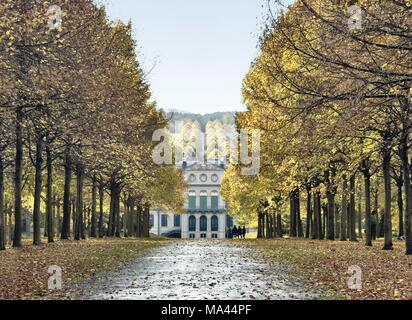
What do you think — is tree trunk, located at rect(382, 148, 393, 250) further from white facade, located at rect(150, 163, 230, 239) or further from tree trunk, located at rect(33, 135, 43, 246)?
white facade, located at rect(150, 163, 230, 239)

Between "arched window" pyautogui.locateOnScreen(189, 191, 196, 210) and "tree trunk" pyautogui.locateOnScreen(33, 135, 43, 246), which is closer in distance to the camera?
"tree trunk" pyautogui.locateOnScreen(33, 135, 43, 246)

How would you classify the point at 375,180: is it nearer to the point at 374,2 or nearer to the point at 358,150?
the point at 358,150

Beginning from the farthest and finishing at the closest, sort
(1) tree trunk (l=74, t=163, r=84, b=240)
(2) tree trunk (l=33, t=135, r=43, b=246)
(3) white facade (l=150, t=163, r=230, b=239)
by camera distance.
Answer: (3) white facade (l=150, t=163, r=230, b=239) → (1) tree trunk (l=74, t=163, r=84, b=240) → (2) tree trunk (l=33, t=135, r=43, b=246)

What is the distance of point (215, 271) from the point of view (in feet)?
66.3

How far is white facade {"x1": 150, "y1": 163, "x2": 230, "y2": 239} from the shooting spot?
162375 millimetres

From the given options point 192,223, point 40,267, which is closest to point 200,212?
point 192,223

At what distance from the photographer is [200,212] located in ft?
534

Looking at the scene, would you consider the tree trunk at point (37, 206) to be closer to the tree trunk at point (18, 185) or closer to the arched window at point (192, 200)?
the tree trunk at point (18, 185)

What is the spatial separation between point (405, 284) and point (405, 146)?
1268 cm

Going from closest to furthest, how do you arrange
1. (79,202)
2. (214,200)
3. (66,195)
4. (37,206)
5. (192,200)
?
(37,206) → (66,195) → (79,202) → (192,200) → (214,200)

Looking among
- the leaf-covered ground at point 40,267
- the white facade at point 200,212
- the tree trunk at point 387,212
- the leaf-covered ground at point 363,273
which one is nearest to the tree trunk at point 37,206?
the leaf-covered ground at point 40,267

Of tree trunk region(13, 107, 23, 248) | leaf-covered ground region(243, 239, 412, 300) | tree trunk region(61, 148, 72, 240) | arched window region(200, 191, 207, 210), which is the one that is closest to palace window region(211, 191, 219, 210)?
arched window region(200, 191, 207, 210)

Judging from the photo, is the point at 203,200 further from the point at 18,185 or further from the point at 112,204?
the point at 18,185
